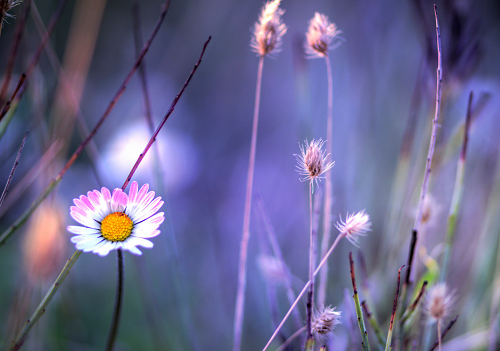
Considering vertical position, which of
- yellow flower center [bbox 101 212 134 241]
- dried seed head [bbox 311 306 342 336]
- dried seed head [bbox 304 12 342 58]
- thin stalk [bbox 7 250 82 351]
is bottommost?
thin stalk [bbox 7 250 82 351]

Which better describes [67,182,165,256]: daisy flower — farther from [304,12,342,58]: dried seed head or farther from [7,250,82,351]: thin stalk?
[304,12,342,58]: dried seed head

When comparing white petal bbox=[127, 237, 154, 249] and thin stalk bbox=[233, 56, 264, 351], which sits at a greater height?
thin stalk bbox=[233, 56, 264, 351]

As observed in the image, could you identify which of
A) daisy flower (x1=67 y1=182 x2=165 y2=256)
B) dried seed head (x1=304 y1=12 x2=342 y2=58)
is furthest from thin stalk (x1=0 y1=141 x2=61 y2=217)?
dried seed head (x1=304 y1=12 x2=342 y2=58)

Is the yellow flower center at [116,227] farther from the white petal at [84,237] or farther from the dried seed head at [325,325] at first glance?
the dried seed head at [325,325]

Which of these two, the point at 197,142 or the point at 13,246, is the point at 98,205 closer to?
the point at 13,246

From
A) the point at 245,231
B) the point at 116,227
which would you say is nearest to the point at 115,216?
the point at 116,227

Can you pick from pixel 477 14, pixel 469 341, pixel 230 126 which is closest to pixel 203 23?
pixel 230 126

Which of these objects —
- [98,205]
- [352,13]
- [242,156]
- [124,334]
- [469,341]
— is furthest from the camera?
[242,156]
